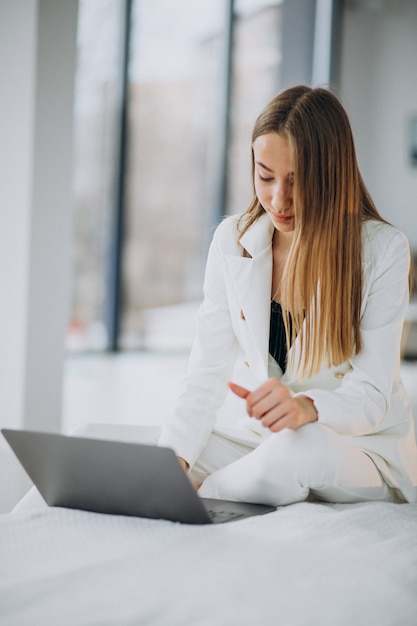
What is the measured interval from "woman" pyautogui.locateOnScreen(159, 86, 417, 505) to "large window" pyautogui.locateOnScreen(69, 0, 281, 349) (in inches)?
179

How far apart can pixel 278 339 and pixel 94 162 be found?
466 centimetres

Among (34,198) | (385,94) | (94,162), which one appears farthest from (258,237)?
(385,94)

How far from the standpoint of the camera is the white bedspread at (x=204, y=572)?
2.97ft

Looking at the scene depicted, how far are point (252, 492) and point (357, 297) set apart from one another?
416 millimetres

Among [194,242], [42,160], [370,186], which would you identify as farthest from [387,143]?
[42,160]

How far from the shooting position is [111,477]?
1.23 m

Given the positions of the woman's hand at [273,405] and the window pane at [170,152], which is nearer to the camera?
the woman's hand at [273,405]

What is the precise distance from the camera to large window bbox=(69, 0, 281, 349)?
611 centimetres

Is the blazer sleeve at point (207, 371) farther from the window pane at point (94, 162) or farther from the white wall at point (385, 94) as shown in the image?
the white wall at point (385, 94)

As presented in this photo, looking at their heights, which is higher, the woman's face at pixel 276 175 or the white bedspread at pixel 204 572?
the woman's face at pixel 276 175

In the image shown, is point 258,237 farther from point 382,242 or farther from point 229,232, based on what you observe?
point 382,242

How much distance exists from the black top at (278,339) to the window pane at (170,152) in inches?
185

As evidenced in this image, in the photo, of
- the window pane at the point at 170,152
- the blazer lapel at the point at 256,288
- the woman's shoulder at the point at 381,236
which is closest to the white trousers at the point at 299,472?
the blazer lapel at the point at 256,288

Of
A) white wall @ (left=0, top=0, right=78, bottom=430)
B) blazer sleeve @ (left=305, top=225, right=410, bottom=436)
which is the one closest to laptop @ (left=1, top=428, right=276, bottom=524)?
blazer sleeve @ (left=305, top=225, right=410, bottom=436)
